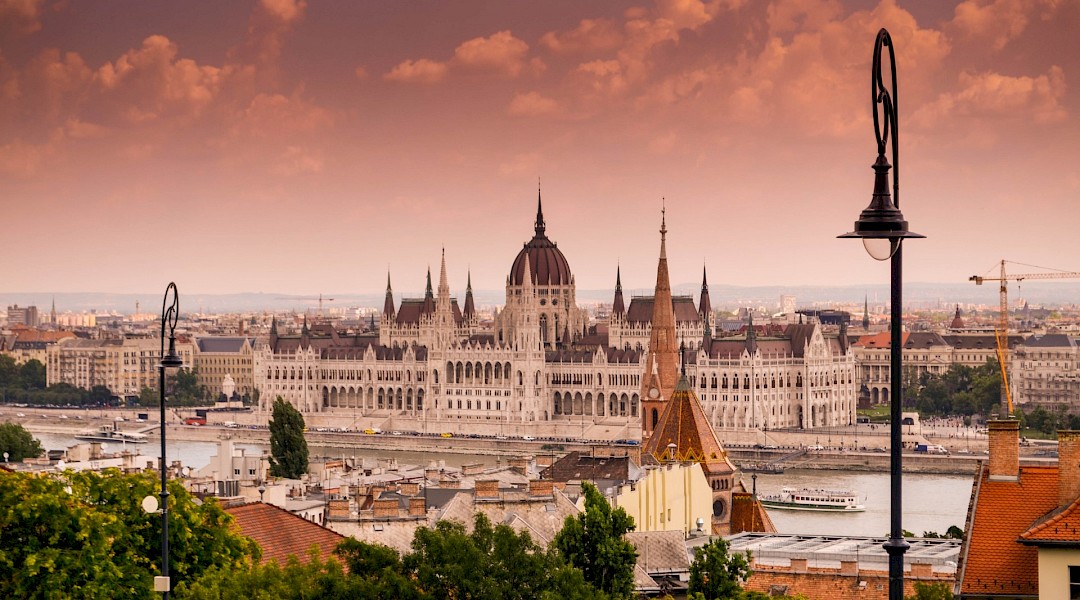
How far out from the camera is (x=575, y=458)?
34250 millimetres

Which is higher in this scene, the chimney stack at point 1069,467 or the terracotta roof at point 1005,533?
the chimney stack at point 1069,467

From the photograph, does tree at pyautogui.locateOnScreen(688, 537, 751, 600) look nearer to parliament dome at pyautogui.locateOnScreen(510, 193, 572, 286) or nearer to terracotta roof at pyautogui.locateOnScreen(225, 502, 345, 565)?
terracotta roof at pyautogui.locateOnScreen(225, 502, 345, 565)

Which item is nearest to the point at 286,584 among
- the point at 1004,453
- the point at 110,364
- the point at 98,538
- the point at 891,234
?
the point at 98,538

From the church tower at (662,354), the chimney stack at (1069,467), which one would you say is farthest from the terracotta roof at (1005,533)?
the church tower at (662,354)

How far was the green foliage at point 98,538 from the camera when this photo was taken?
17.1 m

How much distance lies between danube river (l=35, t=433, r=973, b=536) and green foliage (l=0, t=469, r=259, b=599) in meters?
28.0

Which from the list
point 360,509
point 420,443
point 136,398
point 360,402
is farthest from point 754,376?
point 360,509

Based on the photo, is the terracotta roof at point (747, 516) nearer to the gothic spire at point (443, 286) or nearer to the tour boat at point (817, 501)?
the tour boat at point (817, 501)

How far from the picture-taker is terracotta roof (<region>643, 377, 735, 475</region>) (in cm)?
3719

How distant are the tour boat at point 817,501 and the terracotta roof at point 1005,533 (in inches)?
1693

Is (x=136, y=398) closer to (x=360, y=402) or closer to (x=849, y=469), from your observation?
(x=360, y=402)

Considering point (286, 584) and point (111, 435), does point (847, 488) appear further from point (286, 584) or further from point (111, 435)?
point (286, 584)

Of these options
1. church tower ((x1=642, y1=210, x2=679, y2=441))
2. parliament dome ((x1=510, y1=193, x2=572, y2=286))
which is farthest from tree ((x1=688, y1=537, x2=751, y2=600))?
parliament dome ((x1=510, y1=193, x2=572, y2=286))

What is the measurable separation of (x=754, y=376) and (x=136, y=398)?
44035 mm
